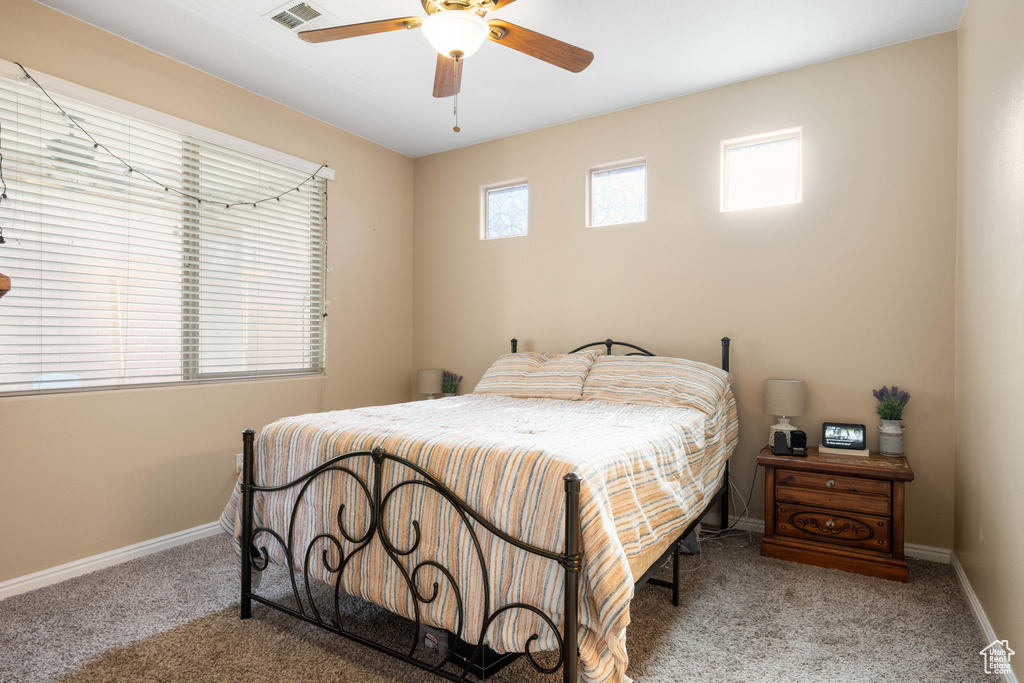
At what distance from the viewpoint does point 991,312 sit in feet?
6.99

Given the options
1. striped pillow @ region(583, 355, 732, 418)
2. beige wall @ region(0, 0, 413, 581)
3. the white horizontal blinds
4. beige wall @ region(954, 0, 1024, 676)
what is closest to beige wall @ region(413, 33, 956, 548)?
beige wall @ region(954, 0, 1024, 676)

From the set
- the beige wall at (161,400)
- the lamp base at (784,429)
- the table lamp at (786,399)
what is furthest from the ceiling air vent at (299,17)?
the lamp base at (784,429)

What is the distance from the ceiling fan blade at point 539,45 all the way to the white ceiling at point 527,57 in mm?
600

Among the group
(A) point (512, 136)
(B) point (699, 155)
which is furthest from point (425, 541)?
(A) point (512, 136)

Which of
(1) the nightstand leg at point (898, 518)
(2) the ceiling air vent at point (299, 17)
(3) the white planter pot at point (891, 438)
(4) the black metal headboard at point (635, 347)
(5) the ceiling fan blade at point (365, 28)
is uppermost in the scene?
(2) the ceiling air vent at point (299, 17)

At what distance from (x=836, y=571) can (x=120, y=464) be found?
3.65 metres

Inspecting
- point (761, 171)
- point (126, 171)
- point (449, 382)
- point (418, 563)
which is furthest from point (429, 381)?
point (761, 171)

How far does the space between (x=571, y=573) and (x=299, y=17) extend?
274 centimetres

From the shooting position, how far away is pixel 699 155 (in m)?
3.51

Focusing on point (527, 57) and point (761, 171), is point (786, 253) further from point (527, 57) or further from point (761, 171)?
point (527, 57)

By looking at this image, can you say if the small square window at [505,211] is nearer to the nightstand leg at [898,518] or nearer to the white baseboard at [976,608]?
the nightstand leg at [898,518]

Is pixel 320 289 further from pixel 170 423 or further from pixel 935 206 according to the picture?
pixel 935 206

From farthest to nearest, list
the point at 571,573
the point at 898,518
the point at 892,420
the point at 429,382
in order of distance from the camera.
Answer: the point at 429,382 < the point at 892,420 < the point at 898,518 < the point at 571,573

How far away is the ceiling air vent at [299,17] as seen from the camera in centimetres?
260
